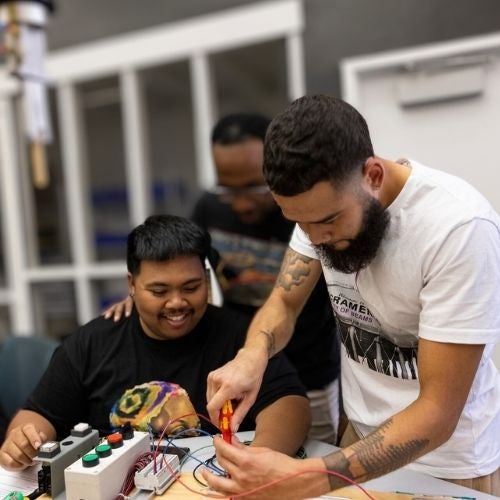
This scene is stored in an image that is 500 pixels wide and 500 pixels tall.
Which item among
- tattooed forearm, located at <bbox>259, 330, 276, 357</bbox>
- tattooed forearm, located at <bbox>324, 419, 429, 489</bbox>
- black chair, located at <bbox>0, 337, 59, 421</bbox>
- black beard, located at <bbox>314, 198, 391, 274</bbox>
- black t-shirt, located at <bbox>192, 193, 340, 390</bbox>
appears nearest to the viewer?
tattooed forearm, located at <bbox>324, 419, 429, 489</bbox>

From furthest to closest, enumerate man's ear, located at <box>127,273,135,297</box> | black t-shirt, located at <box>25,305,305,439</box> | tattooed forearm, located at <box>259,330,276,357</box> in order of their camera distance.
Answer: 1. man's ear, located at <box>127,273,135,297</box>
2. black t-shirt, located at <box>25,305,305,439</box>
3. tattooed forearm, located at <box>259,330,276,357</box>

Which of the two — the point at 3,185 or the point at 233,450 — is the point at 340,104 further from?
the point at 3,185

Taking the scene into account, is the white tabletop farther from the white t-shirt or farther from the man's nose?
the man's nose

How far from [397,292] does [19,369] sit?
197 centimetres

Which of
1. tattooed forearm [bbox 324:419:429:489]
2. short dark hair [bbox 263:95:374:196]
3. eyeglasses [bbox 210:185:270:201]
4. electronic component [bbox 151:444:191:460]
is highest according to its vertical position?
short dark hair [bbox 263:95:374:196]

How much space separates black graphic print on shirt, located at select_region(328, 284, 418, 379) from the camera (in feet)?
3.79

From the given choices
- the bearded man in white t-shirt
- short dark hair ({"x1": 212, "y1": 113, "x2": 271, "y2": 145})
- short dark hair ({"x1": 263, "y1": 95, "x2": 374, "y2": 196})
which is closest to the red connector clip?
the bearded man in white t-shirt

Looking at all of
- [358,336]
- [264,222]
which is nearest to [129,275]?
[264,222]

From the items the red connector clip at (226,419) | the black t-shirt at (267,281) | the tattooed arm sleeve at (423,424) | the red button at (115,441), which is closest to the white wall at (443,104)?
the black t-shirt at (267,281)

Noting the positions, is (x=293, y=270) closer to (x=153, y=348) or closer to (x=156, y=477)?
(x=153, y=348)

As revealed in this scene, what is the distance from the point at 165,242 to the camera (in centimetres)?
151

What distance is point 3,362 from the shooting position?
2.42 m

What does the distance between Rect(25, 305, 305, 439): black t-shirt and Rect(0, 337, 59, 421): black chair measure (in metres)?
0.90

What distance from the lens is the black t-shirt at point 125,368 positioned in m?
1.45
